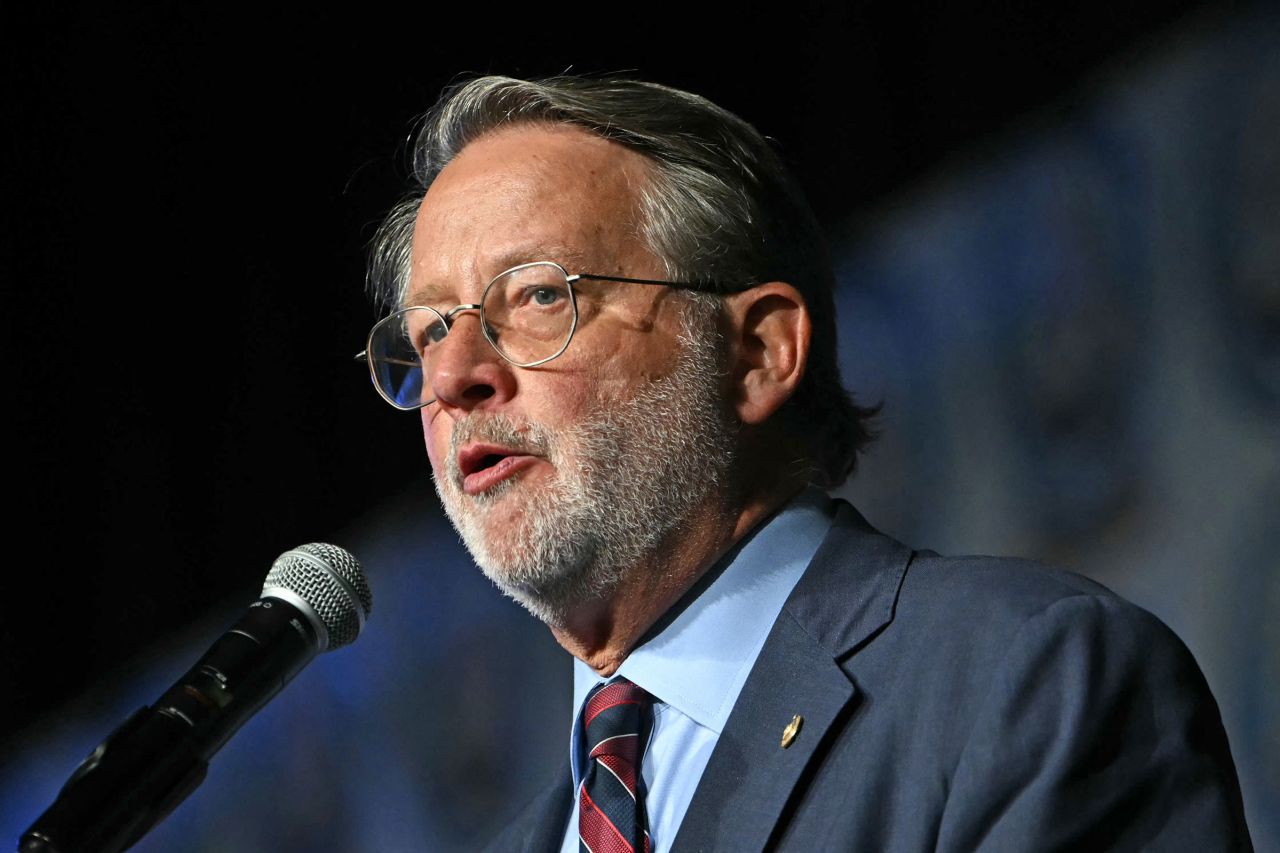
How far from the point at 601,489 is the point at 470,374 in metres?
0.24

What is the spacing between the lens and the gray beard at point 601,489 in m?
1.72

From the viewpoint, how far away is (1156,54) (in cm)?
240

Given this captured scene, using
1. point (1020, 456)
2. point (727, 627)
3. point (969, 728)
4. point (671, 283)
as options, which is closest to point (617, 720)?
point (727, 627)

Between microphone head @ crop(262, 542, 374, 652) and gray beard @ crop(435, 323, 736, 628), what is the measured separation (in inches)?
12.0

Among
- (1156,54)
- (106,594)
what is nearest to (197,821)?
(106,594)

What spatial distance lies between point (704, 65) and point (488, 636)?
139 centimetres

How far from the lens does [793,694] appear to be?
1.54 m

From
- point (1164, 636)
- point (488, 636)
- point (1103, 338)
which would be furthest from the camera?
point (488, 636)

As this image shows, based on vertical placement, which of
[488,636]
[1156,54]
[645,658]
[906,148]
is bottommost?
[488,636]

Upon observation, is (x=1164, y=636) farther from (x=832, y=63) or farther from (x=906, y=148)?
(x=832, y=63)

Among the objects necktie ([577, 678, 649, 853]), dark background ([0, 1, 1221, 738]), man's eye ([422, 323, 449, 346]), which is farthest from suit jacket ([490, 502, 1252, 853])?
dark background ([0, 1, 1221, 738])

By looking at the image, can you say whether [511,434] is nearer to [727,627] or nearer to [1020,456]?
[727,627]

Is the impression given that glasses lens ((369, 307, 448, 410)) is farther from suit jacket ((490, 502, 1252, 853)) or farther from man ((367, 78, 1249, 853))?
suit jacket ((490, 502, 1252, 853))

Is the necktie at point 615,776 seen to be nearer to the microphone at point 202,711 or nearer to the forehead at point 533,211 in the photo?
the microphone at point 202,711
